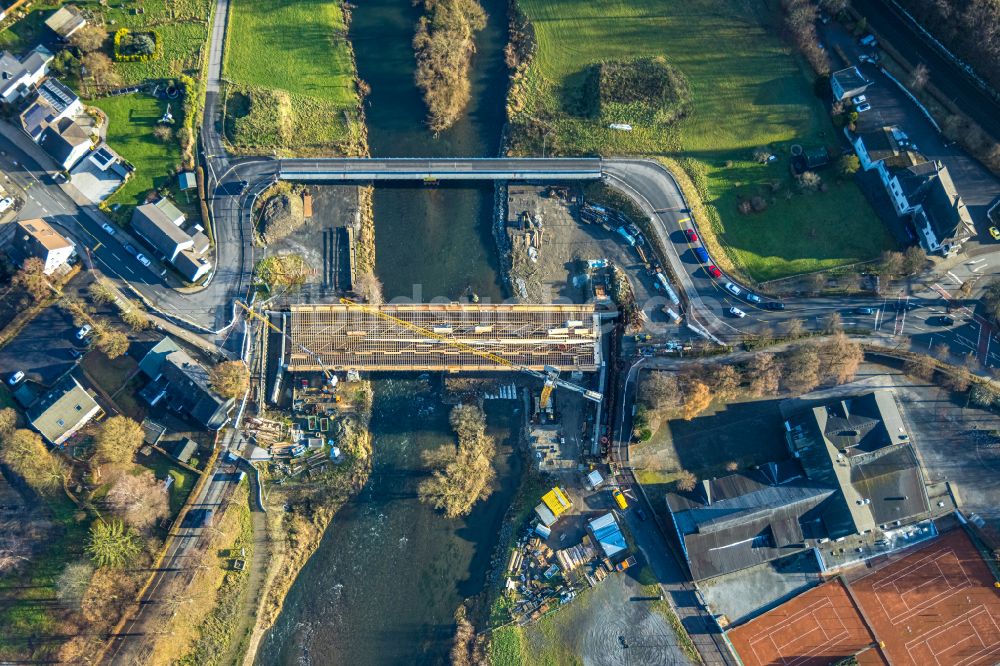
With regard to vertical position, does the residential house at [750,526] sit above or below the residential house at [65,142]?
below

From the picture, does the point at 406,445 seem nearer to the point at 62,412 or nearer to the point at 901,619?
the point at 62,412

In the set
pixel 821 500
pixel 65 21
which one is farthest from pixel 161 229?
pixel 821 500


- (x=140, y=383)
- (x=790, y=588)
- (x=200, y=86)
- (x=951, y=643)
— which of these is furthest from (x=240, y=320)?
(x=951, y=643)

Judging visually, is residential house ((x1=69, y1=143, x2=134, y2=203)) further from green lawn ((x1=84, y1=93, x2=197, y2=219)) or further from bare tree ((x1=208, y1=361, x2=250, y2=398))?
bare tree ((x1=208, y1=361, x2=250, y2=398))

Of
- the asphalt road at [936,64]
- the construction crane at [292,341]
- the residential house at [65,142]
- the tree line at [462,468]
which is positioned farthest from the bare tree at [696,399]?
the residential house at [65,142]

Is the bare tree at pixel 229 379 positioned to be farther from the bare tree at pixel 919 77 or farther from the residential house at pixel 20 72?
the bare tree at pixel 919 77

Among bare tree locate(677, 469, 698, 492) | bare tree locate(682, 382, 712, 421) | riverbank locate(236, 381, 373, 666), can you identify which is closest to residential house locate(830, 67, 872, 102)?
bare tree locate(682, 382, 712, 421)
